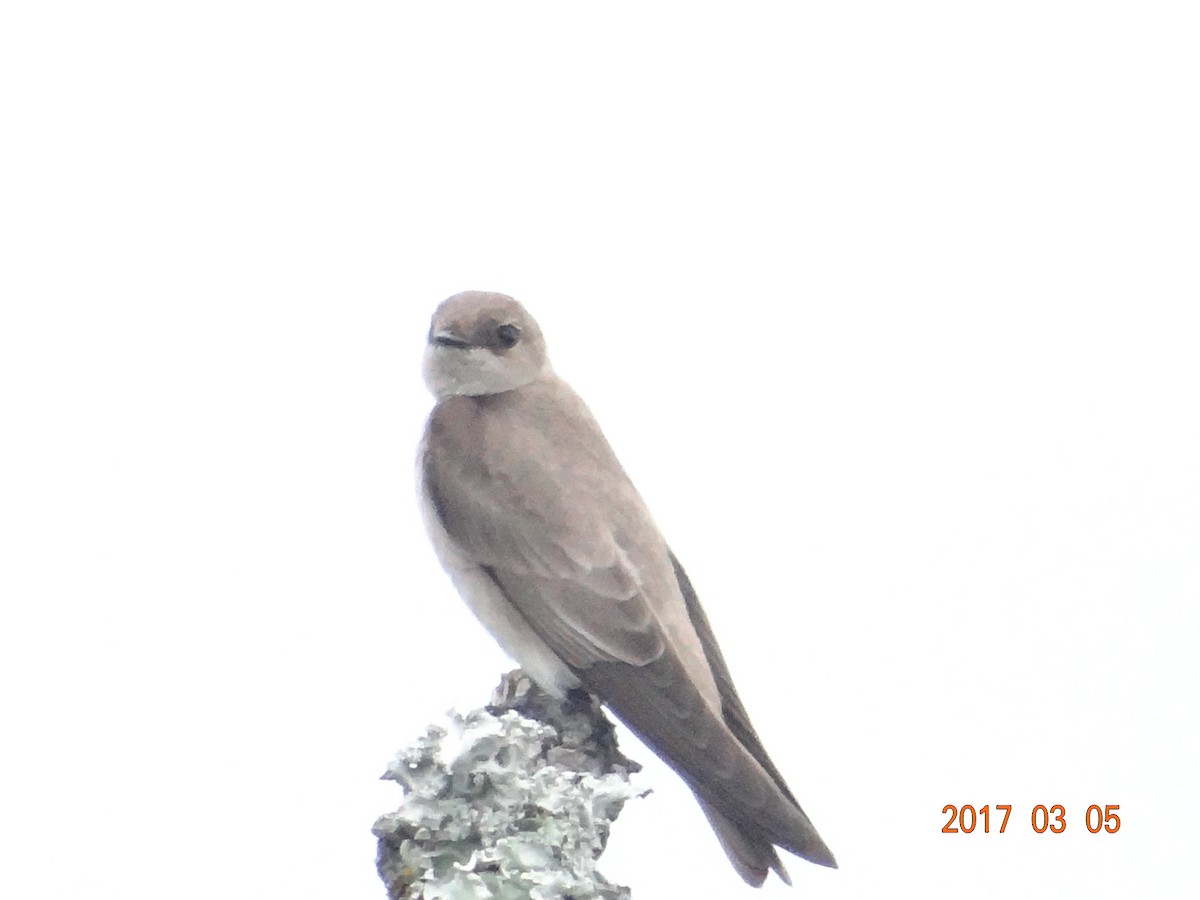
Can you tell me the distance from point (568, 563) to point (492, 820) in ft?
8.55

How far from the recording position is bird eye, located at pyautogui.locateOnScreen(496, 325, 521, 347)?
23.0 ft

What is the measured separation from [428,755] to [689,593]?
277 cm

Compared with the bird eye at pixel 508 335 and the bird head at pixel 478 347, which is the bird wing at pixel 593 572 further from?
the bird eye at pixel 508 335

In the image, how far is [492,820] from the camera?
145 inches

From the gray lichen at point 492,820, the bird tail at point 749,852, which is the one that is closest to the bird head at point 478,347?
the bird tail at point 749,852

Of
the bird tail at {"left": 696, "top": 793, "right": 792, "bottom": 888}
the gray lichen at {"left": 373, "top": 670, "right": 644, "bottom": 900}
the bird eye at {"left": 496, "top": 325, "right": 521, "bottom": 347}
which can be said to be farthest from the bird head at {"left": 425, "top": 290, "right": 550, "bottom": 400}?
the gray lichen at {"left": 373, "top": 670, "right": 644, "bottom": 900}

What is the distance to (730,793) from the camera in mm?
5438

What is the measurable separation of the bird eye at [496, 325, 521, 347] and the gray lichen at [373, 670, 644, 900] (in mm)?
3222

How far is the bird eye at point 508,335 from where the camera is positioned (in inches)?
276

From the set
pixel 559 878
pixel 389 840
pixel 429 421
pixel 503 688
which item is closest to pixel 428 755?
pixel 389 840

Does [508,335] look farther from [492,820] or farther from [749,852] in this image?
[492,820]

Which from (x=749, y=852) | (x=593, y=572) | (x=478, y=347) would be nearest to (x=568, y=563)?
(x=593, y=572)

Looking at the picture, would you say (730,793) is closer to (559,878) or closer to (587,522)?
(587,522)

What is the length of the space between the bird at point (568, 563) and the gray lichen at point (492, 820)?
5.13 ft
